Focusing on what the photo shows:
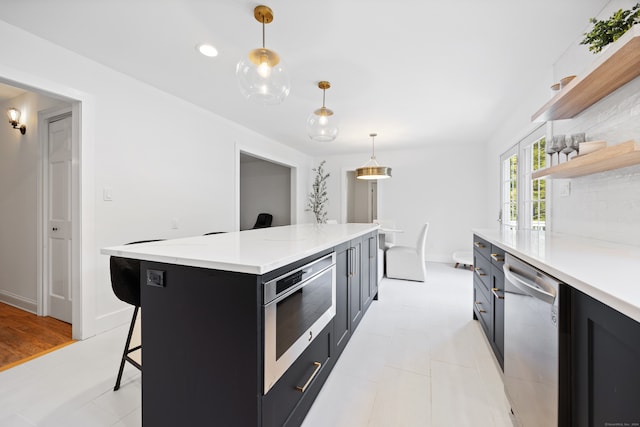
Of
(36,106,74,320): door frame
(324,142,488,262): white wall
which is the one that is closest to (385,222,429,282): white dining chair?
(324,142,488,262): white wall

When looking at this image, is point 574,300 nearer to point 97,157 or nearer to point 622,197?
point 622,197

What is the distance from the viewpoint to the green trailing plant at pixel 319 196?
6.35 metres

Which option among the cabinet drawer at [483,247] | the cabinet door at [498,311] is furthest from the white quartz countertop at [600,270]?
the cabinet drawer at [483,247]

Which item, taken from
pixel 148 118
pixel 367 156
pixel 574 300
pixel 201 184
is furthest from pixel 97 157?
pixel 367 156

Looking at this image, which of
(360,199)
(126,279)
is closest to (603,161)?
(126,279)

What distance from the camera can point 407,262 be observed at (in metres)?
4.12

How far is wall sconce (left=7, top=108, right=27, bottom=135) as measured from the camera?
9.29 feet

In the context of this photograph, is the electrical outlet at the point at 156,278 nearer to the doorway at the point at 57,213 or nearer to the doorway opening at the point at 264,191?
the doorway at the point at 57,213

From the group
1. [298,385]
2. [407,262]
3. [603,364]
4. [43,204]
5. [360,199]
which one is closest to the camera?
[603,364]

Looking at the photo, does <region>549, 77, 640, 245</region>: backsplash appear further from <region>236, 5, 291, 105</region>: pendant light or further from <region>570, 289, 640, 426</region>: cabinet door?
<region>236, 5, 291, 105</region>: pendant light

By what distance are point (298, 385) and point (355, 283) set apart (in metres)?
1.07

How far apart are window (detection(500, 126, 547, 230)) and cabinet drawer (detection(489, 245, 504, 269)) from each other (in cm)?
124

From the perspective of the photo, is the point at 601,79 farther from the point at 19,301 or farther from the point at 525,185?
the point at 19,301

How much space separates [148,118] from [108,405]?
2.52 meters
